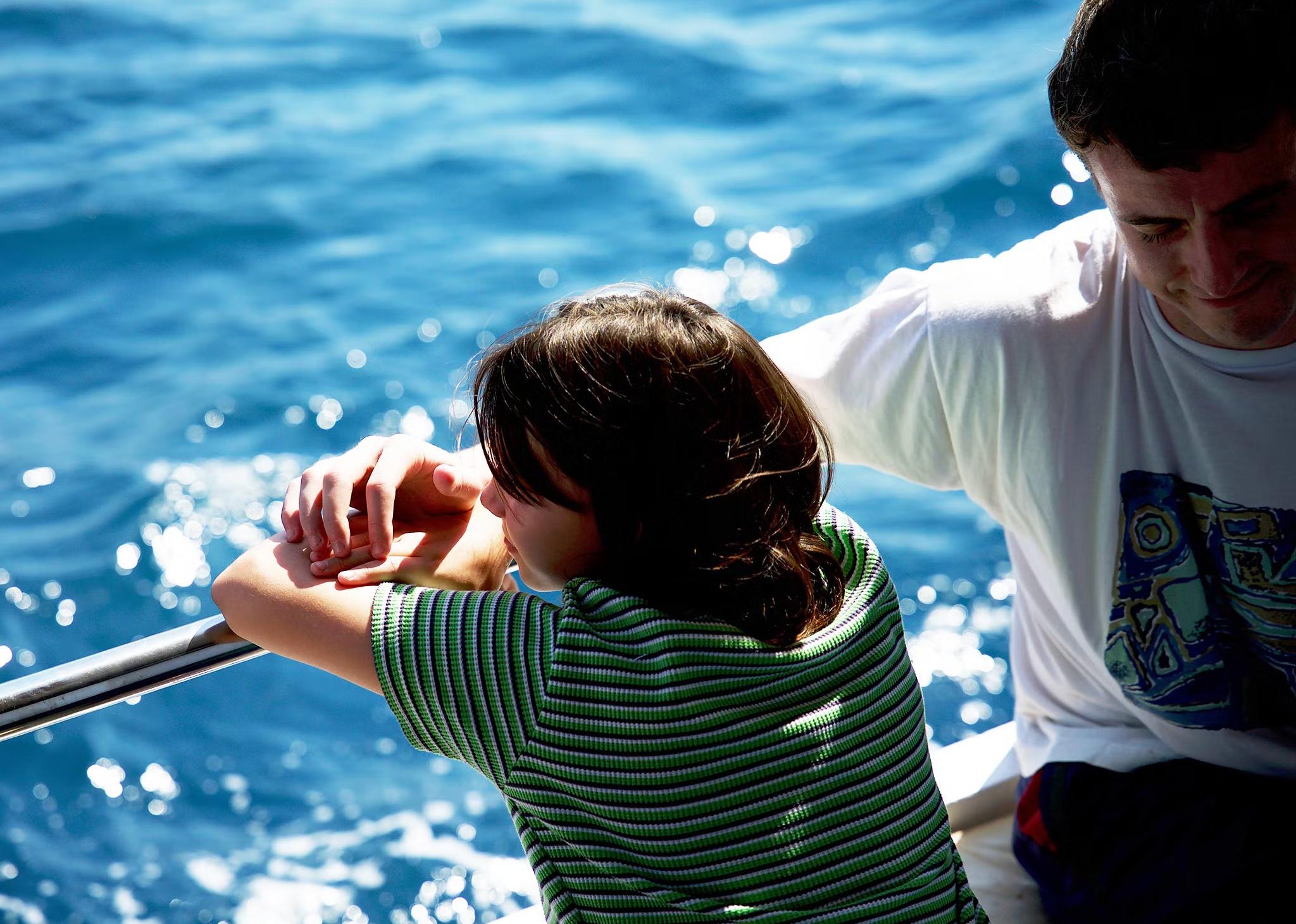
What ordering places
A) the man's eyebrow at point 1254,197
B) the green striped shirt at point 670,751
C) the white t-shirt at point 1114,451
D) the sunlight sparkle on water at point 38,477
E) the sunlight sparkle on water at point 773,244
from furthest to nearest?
the sunlight sparkle on water at point 773,244 < the sunlight sparkle on water at point 38,477 < the white t-shirt at point 1114,451 < the man's eyebrow at point 1254,197 < the green striped shirt at point 670,751

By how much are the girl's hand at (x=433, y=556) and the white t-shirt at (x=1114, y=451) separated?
38cm

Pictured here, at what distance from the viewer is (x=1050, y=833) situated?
140cm

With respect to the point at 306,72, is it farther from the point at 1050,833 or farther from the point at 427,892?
the point at 1050,833

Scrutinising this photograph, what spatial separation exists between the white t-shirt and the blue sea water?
180 centimetres

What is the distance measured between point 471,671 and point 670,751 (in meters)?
0.18

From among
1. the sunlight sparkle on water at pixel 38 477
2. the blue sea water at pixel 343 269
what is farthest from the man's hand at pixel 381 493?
the sunlight sparkle on water at pixel 38 477

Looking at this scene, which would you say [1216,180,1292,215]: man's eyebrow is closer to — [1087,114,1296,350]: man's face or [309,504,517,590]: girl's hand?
[1087,114,1296,350]: man's face

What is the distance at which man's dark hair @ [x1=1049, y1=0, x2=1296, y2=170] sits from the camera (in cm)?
107

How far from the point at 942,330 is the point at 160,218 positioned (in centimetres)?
397

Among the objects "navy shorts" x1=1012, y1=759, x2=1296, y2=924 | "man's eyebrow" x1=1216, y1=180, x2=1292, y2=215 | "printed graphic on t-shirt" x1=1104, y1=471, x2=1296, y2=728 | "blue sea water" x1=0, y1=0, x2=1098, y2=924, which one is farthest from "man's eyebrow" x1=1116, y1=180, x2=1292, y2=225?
"blue sea water" x1=0, y1=0, x2=1098, y2=924

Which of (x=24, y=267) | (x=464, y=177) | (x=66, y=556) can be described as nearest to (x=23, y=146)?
(x=24, y=267)

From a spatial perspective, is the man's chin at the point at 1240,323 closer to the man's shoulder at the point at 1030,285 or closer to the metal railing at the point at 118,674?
the man's shoulder at the point at 1030,285

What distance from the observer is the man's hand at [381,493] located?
1.20 metres

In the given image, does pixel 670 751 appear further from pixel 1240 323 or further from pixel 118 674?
pixel 1240 323
